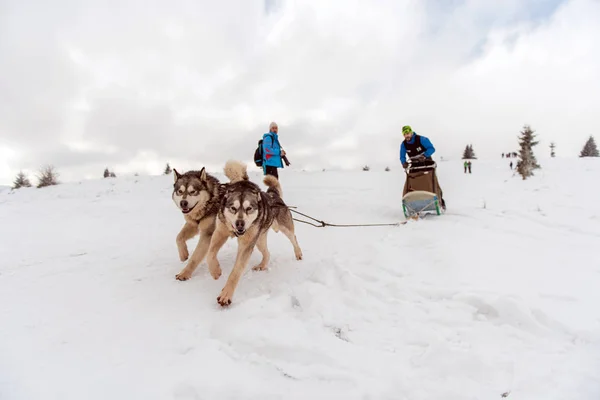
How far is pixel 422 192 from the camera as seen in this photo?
23.7 feet

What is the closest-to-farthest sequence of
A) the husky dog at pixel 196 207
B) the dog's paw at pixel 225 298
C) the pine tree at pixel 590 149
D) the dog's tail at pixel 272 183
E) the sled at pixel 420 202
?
the dog's paw at pixel 225 298
the husky dog at pixel 196 207
the dog's tail at pixel 272 183
the sled at pixel 420 202
the pine tree at pixel 590 149

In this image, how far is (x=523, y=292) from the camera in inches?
122

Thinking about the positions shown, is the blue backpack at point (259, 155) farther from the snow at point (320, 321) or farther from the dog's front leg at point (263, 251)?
the dog's front leg at point (263, 251)

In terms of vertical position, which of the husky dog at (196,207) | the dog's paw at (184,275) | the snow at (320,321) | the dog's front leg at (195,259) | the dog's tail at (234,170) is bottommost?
the snow at (320,321)

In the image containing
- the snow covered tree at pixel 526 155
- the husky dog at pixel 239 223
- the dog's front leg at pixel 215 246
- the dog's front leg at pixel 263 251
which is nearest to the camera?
the husky dog at pixel 239 223

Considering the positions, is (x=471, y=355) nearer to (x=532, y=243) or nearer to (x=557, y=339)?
(x=557, y=339)

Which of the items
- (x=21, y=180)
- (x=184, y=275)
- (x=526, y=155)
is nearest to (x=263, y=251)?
(x=184, y=275)

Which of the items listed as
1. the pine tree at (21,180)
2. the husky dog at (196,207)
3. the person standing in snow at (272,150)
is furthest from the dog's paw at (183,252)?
the pine tree at (21,180)

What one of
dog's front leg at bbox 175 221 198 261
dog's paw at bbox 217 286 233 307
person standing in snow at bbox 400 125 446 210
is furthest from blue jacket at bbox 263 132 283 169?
dog's paw at bbox 217 286 233 307

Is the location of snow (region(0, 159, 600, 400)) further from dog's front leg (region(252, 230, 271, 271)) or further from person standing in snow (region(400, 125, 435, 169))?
person standing in snow (region(400, 125, 435, 169))

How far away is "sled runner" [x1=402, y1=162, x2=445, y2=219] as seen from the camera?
7.25m

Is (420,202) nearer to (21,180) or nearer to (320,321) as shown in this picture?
(320,321)

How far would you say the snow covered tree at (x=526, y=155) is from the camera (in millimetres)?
16234

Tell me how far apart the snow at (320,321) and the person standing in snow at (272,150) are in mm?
3226
